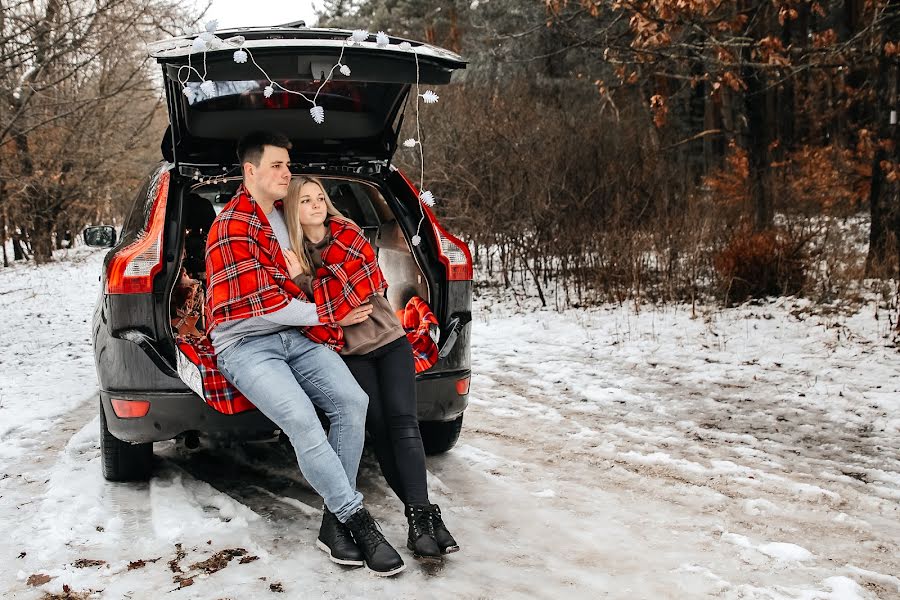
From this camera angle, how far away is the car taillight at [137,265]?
12.2 ft

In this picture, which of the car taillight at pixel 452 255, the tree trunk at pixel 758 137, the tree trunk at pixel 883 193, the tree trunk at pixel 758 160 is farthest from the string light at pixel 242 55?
the tree trunk at pixel 758 160

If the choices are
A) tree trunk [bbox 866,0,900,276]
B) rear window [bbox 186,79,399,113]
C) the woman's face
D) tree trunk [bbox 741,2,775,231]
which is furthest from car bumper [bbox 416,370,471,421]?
tree trunk [bbox 866,0,900,276]

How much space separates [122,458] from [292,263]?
1394 mm

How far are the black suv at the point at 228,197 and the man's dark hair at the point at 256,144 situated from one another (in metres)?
0.25

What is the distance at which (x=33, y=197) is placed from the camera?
69.5 feet

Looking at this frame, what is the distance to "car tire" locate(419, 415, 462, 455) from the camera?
4770 mm

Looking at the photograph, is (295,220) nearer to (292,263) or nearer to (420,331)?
(292,263)

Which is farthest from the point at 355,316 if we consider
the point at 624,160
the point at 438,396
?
the point at 624,160

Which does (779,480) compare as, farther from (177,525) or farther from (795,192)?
(795,192)

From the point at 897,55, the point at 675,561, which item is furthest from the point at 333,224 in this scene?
the point at 897,55

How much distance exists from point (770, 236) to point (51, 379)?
7156 mm

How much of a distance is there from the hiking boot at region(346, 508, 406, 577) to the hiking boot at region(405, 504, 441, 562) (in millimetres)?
96

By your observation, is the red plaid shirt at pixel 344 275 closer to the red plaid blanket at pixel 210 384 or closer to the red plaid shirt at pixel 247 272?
the red plaid shirt at pixel 247 272

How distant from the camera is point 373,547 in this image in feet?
11.0
